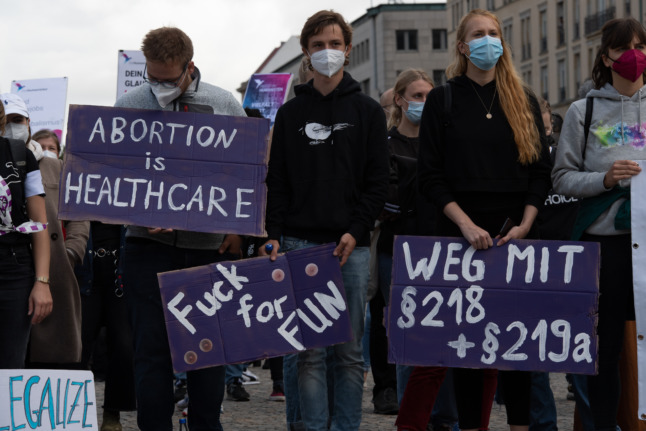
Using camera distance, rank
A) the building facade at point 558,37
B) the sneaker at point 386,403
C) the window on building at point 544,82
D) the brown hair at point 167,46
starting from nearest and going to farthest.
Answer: the brown hair at point 167,46
the sneaker at point 386,403
the building facade at point 558,37
the window on building at point 544,82

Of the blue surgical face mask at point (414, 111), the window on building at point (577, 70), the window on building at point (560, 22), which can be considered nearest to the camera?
the blue surgical face mask at point (414, 111)

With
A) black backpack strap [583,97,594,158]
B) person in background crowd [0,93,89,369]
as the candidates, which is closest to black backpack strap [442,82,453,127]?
black backpack strap [583,97,594,158]

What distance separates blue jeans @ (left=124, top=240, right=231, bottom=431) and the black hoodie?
498 mm

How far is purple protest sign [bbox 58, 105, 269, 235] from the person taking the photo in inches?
237

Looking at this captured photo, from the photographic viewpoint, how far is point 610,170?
5.94 meters

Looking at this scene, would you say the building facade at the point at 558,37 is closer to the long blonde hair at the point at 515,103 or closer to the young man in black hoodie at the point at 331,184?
the long blonde hair at the point at 515,103

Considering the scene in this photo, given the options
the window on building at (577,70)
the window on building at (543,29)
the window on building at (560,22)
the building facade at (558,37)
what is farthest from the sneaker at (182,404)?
the window on building at (543,29)

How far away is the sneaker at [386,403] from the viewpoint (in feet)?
28.4

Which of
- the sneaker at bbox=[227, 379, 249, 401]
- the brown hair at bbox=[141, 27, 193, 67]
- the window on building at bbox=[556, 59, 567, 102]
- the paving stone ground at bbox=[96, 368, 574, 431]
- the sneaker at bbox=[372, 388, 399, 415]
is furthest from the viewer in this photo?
the window on building at bbox=[556, 59, 567, 102]

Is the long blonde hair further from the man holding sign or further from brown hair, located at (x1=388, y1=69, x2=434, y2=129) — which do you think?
brown hair, located at (x1=388, y1=69, x2=434, y2=129)

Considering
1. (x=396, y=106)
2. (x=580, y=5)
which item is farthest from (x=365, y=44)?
(x=396, y=106)

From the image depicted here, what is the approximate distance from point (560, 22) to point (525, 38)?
4627 mm

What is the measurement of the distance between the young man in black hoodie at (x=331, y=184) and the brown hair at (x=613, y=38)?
1.11 m

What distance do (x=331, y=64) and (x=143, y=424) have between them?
6.60 ft
